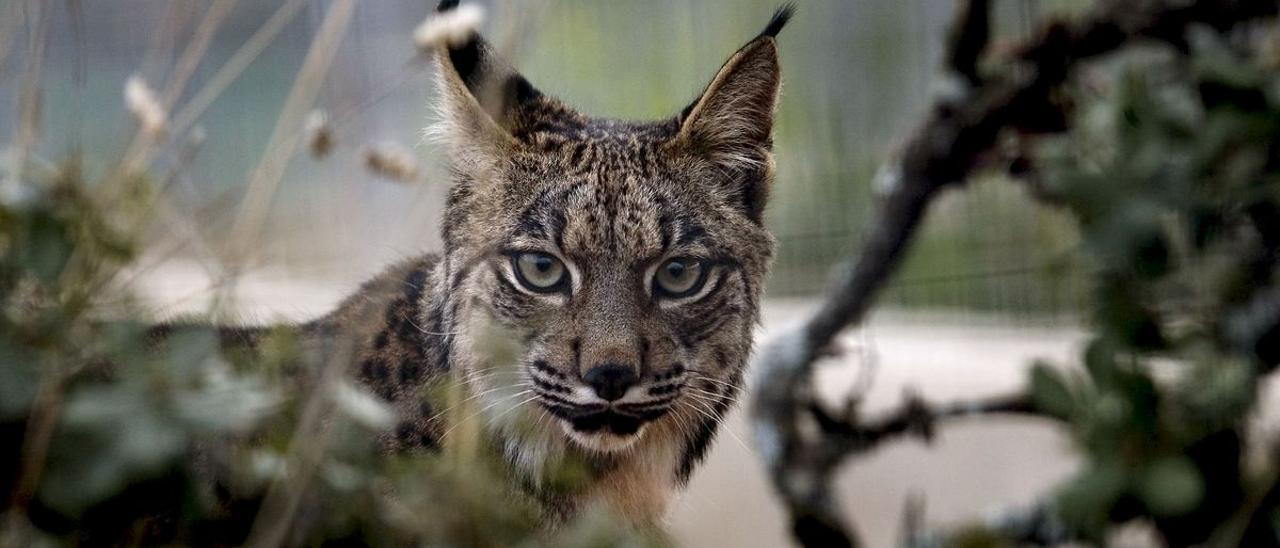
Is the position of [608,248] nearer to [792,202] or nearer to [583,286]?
[583,286]

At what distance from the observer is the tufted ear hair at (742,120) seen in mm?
3023

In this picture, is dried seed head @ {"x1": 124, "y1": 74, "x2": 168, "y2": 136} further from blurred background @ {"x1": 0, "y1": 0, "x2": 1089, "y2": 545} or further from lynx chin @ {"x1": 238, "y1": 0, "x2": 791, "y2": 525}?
lynx chin @ {"x1": 238, "y1": 0, "x2": 791, "y2": 525}

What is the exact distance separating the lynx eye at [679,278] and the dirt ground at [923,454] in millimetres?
2084

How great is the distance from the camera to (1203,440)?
2.06 m

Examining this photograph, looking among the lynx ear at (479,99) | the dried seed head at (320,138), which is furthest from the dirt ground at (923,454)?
the dried seed head at (320,138)

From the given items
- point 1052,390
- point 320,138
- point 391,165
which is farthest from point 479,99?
point 1052,390

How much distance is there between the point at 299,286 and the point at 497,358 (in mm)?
4832

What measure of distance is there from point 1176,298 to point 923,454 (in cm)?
349

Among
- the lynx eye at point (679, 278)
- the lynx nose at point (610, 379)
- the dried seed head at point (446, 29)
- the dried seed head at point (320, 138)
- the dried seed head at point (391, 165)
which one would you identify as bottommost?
the lynx nose at point (610, 379)

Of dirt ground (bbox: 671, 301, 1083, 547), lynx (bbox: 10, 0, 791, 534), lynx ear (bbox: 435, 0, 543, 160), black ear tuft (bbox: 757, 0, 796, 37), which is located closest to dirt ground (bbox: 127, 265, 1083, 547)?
dirt ground (bbox: 671, 301, 1083, 547)

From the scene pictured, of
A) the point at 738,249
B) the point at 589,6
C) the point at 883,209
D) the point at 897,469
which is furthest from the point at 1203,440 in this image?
the point at 589,6

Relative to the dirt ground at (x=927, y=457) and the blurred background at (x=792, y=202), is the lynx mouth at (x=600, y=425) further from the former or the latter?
the dirt ground at (x=927, y=457)

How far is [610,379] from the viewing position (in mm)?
2865

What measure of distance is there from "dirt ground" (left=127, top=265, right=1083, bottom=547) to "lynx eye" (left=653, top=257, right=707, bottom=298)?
2084 mm
